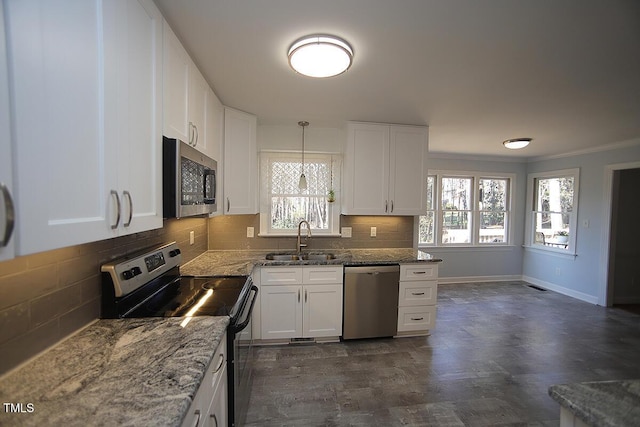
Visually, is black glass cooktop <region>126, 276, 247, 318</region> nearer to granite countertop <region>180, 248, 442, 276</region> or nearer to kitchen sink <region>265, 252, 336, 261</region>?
granite countertop <region>180, 248, 442, 276</region>

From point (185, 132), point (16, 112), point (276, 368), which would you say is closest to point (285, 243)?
point (276, 368)

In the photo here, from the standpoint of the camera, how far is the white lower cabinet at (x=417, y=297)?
2875 mm

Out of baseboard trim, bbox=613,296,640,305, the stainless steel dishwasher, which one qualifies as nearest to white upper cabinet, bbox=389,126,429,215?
the stainless steel dishwasher

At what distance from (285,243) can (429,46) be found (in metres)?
2.40

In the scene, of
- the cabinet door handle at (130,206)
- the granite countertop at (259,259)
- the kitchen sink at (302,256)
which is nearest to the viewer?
the cabinet door handle at (130,206)

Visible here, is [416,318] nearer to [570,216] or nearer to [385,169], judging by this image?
[385,169]

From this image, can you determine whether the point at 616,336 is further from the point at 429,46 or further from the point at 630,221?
the point at 429,46

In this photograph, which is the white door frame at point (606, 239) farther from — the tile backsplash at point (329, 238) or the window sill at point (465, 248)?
the tile backsplash at point (329, 238)

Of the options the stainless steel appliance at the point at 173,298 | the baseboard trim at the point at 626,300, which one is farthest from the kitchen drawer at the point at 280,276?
the baseboard trim at the point at 626,300

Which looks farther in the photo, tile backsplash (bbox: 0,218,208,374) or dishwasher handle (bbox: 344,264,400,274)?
dishwasher handle (bbox: 344,264,400,274)

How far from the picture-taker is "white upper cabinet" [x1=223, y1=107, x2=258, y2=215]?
8.66 feet

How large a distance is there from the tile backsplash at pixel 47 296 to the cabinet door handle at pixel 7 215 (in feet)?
1.57

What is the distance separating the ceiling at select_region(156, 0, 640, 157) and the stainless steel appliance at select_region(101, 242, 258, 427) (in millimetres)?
1317

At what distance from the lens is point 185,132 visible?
5.44 ft
